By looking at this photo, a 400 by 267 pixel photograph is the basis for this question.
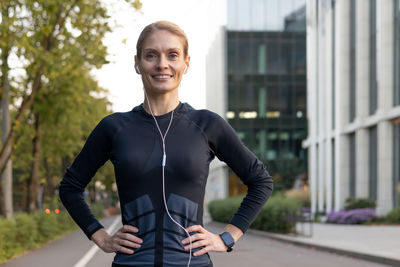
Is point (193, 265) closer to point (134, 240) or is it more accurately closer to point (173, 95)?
point (134, 240)

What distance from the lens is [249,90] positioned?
62.4m

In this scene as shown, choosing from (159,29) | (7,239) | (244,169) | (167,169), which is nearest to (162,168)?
(167,169)

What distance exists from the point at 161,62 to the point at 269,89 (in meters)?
60.3

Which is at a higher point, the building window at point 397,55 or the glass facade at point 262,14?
the glass facade at point 262,14

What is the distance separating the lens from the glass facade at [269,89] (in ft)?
203

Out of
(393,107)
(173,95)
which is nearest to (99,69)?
(173,95)

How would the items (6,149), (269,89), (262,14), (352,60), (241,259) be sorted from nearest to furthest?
1. (241,259)
2. (6,149)
3. (352,60)
4. (262,14)
5. (269,89)

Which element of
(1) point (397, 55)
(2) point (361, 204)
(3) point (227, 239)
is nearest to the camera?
(3) point (227, 239)

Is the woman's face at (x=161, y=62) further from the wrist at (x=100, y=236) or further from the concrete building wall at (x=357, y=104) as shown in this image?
the concrete building wall at (x=357, y=104)

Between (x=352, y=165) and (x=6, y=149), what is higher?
(x=6, y=149)

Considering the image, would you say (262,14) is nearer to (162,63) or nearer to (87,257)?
(87,257)

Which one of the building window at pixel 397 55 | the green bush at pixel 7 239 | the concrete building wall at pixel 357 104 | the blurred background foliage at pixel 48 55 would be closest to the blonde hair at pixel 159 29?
the blurred background foliage at pixel 48 55

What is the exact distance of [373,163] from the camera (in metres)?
39.8

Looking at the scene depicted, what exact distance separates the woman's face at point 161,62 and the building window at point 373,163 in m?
37.4
